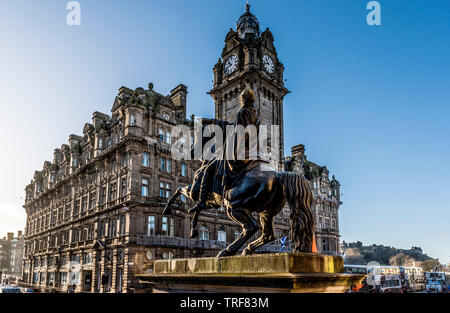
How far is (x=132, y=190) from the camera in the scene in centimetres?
3584

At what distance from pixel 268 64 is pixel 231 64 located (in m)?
5.68

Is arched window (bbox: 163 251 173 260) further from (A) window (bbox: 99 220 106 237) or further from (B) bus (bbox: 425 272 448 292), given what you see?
(B) bus (bbox: 425 272 448 292)

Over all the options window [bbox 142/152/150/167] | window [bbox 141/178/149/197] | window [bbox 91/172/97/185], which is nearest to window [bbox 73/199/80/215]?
window [bbox 91/172/97/185]

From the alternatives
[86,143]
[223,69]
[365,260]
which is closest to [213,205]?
[86,143]

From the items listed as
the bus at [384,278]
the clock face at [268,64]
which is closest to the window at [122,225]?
the bus at [384,278]

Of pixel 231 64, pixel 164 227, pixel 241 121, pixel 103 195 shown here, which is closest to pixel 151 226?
pixel 164 227

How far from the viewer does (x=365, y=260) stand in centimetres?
14150

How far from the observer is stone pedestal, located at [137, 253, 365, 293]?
5566 millimetres

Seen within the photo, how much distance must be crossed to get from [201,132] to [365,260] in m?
149

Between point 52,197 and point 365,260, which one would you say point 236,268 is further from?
point 365,260

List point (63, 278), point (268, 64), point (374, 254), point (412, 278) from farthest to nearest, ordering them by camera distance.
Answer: point (374, 254) < point (412, 278) < point (268, 64) < point (63, 278)

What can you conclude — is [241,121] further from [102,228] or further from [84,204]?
[84,204]

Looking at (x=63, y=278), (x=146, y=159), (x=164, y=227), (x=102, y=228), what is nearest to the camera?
(x=164, y=227)

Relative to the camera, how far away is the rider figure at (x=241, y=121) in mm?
7879
